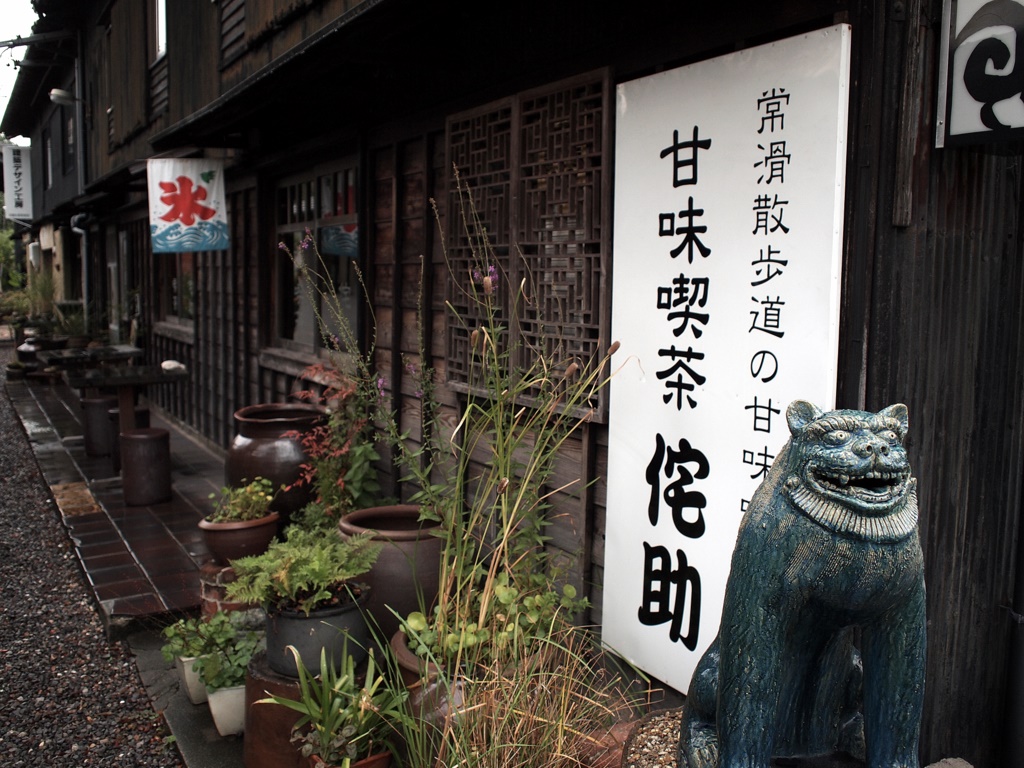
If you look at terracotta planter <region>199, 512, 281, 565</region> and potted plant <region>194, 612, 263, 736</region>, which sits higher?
terracotta planter <region>199, 512, 281, 565</region>

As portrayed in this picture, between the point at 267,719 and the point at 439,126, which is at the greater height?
the point at 439,126

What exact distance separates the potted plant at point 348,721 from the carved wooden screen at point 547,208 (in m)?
1.64

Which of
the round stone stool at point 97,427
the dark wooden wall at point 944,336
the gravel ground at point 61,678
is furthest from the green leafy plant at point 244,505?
the round stone stool at point 97,427

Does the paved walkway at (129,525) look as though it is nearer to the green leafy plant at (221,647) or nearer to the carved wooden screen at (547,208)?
the green leafy plant at (221,647)

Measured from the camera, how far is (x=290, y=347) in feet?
28.5

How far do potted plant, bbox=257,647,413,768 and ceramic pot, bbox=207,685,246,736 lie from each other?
92cm

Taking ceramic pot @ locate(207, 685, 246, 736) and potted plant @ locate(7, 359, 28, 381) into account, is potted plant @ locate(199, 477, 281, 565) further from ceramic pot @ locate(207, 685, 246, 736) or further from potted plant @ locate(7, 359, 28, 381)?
potted plant @ locate(7, 359, 28, 381)

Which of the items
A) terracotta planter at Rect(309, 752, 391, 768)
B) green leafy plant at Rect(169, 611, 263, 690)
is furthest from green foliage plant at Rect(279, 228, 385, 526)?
terracotta planter at Rect(309, 752, 391, 768)

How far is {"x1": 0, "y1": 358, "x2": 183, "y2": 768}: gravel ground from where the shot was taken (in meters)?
4.26

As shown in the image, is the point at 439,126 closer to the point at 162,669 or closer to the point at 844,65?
the point at 844,65

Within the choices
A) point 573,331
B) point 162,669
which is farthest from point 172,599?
point 573,331

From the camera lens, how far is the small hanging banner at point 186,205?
27.8 ft

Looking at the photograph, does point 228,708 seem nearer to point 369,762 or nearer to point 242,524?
point 369,762

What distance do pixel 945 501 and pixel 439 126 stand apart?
373cm
